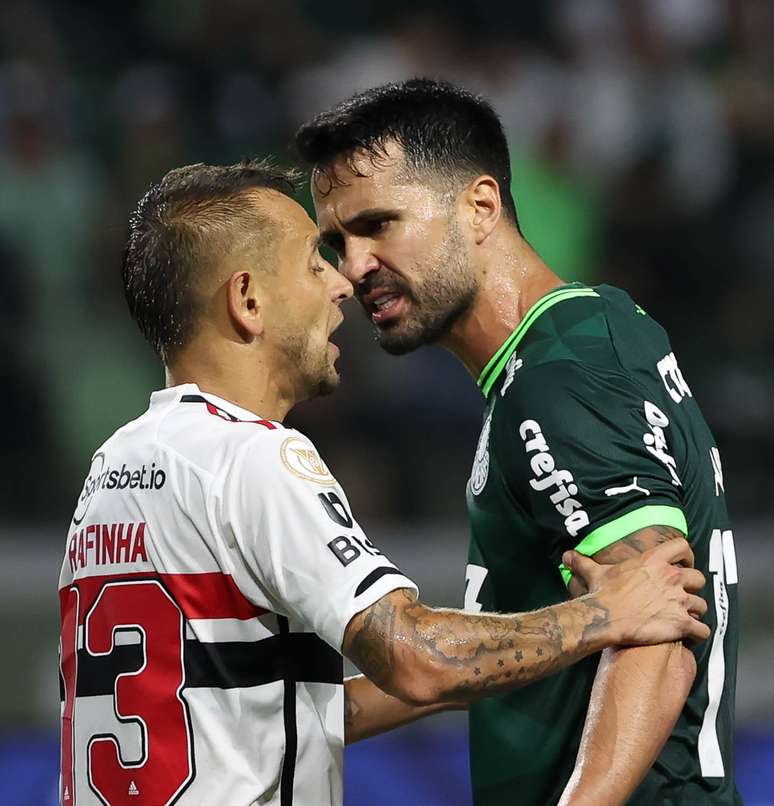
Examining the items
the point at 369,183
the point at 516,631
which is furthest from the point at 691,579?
the point at 369,183

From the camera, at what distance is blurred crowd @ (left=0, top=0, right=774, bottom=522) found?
7293 mm

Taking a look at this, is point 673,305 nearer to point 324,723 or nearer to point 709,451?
point 709,451

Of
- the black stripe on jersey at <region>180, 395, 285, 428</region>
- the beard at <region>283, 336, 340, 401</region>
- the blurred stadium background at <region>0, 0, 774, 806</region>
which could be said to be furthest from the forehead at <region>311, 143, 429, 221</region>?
the blurred stadium background at <region>0, 0, 774, 806</region>

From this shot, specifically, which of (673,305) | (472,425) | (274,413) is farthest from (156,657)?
(673,305)

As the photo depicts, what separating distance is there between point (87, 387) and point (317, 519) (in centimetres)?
500

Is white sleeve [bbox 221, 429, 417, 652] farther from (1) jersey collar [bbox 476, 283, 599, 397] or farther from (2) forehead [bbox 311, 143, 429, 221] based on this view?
(2) forehead [bbox 311, 143, 429, 221]

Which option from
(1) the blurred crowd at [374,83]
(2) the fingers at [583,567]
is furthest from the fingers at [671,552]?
(1) the blurred crowd at [374,83]

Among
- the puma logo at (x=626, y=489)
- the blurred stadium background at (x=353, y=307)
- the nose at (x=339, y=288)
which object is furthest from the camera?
the blurred stadium background at (x=353, y=307)

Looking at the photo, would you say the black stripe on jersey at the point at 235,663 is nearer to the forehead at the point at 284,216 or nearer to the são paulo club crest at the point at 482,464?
the são paulo club crest at the point at 482,464

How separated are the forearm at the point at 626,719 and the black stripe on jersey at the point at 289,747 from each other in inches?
20.5

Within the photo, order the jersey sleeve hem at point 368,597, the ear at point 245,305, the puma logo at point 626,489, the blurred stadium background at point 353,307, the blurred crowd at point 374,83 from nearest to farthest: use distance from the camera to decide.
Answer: the jersey sleeve hem at point 368,597, the puma logo at point 626,489, the ear at point 245,305, the blurred stadium background at point 353,307, the blurred crowd at point 374,83

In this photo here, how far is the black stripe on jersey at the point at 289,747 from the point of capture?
2711mm

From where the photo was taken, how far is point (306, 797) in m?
2.74

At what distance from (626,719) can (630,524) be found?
378 millimetres
